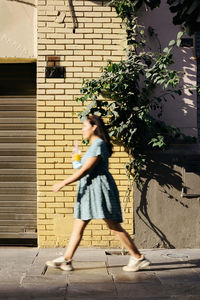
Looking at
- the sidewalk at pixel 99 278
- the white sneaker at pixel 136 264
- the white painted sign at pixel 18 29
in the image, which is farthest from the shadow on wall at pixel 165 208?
the white painted sign at pixel 18 29

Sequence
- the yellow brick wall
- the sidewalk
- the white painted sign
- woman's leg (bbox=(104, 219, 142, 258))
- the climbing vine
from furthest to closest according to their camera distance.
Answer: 1. the white painted sign
2. the yellow brick wall
3. the climbing vine
4. woman's leg (bbox=(104, 219, 142, 258))
5. the sidewalk

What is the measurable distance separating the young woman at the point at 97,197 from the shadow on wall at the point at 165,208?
1.64 metres

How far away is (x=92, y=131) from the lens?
6051 millimetres

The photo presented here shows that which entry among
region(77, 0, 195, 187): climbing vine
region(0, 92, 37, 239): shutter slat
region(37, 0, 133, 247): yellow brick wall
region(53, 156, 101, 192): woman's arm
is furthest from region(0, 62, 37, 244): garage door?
region(53, 156, 101, 192): woman's arm

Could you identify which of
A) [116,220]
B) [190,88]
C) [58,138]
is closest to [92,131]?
[116,220]

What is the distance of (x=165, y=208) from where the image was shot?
7.74 m

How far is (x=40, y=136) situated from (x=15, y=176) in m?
0.78

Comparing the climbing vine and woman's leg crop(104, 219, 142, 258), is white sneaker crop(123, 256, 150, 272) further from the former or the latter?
the climbing vine

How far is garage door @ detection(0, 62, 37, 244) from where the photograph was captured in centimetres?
797

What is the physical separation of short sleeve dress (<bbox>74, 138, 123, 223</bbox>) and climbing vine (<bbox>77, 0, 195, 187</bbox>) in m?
1.51

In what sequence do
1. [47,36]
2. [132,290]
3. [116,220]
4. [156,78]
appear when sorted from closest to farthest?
[132,290] < [116,220] < [156,78] < [47,36]

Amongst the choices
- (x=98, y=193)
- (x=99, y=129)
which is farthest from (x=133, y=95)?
(x=98, y=193)

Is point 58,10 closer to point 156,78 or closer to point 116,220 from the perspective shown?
point 156,78

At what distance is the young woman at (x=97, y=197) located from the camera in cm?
592
